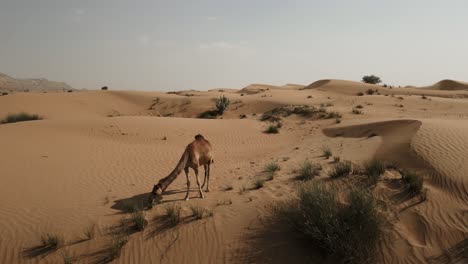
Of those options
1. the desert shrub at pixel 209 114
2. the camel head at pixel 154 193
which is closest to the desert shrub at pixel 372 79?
the desert shrub at pixel 209 114

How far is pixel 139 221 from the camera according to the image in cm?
606

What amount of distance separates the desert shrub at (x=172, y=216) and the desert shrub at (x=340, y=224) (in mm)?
2073

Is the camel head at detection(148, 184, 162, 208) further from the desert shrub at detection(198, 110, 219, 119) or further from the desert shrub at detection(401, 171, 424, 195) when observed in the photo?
the desert shrub at detection(198, 110, 219, 119)

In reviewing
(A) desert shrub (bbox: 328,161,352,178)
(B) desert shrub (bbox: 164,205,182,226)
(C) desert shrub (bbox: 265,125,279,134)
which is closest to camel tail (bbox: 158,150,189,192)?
(B) desert shrub (bbox: 164,205,182,226)

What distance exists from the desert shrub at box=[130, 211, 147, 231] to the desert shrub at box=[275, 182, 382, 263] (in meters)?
2.68

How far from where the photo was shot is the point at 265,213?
633 centimetres

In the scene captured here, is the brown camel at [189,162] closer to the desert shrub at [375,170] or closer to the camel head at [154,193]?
the camel head at [154,193]

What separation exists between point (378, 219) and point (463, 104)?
23.1 meters

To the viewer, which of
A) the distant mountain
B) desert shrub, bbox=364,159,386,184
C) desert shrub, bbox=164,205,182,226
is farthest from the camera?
the distant mountain

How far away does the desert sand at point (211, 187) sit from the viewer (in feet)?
18.1

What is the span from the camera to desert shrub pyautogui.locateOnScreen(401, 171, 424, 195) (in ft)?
20.9

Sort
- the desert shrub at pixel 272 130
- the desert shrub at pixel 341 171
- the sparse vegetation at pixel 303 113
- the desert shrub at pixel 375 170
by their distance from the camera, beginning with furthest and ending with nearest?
the sparse vegetation at pixel 303 113
the desert shrub at pixel 272 130
the desert shrub at pixel 341 171
the desert shrub at pixel 375 170

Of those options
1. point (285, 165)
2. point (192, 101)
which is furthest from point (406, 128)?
point (192, 101)

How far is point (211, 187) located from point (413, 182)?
4.65 meters
